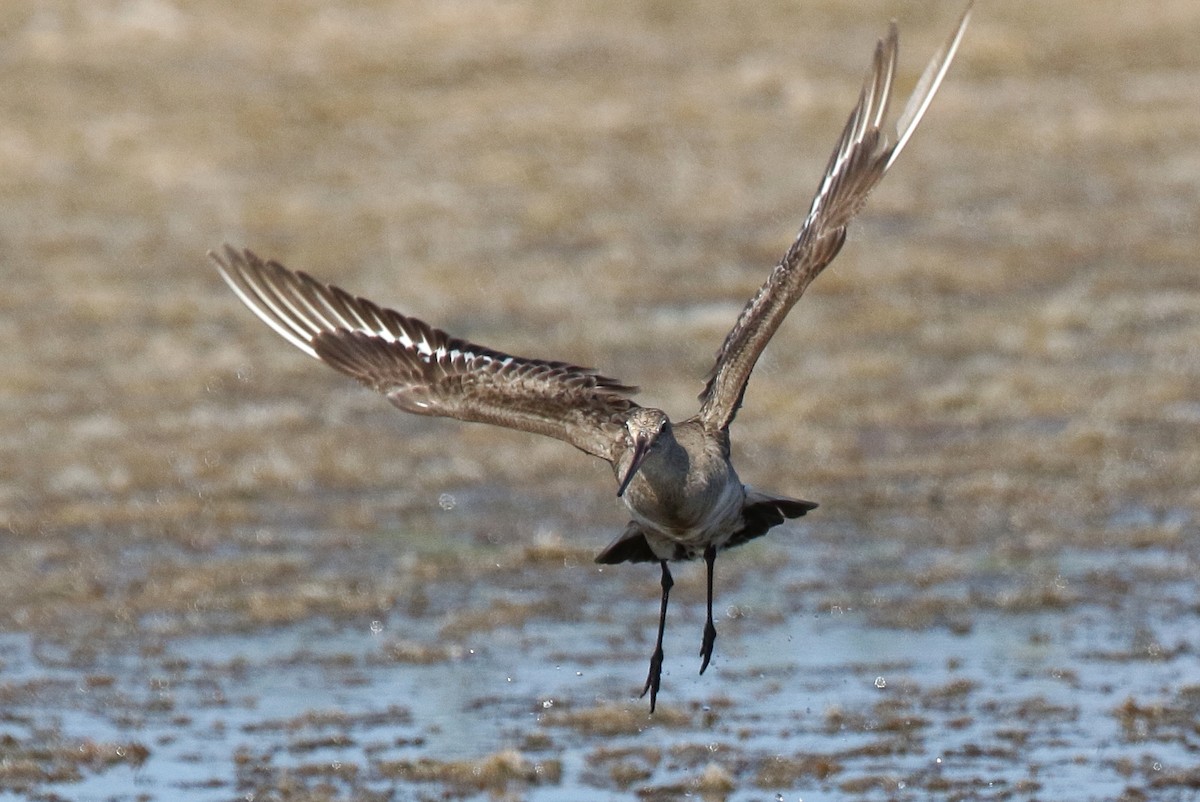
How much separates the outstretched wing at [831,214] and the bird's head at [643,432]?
498 mm

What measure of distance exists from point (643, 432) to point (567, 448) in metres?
9.49

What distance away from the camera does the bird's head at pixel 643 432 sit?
28.7 feet

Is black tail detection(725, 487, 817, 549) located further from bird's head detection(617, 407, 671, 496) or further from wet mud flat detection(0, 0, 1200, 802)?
wet mud flat detection(0, 0, 1200, 802)

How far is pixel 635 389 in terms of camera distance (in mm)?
9117

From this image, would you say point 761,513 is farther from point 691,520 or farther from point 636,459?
point 636,459

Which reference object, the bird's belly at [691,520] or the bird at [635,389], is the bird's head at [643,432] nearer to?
the bird at [635,389]

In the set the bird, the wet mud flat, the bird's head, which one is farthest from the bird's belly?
the wet mud flat

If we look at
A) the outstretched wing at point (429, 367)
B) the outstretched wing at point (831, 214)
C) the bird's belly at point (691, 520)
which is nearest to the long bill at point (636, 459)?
the bird's belly at point (691, 520)

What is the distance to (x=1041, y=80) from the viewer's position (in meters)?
35.4

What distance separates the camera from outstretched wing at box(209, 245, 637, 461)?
9492 millimetres

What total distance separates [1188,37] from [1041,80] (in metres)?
3.83

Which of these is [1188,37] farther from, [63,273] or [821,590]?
[821,590]

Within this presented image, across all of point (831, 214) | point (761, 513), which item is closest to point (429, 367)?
point (761, 513)

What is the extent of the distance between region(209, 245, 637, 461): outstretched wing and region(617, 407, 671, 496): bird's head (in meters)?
0.18
